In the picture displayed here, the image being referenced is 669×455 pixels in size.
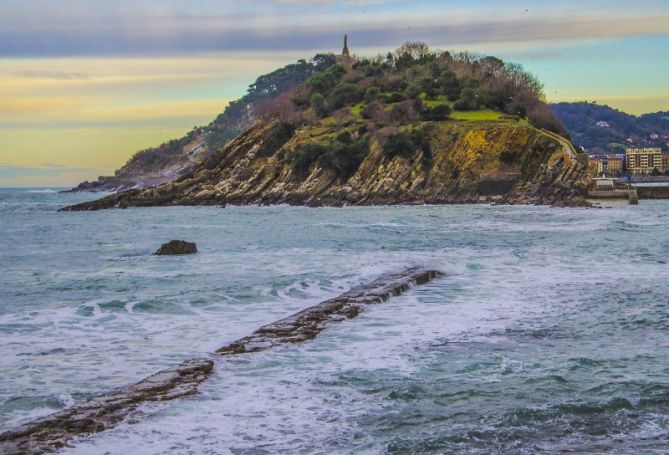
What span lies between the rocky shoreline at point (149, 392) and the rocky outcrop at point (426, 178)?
70.3 metres

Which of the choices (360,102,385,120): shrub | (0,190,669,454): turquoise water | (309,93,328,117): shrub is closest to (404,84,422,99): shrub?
(360,102,385,120): shrub

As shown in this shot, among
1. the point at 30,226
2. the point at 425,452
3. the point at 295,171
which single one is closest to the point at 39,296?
the point at 425,452

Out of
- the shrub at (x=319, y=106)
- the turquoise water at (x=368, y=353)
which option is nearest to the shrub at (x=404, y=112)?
the shrub at (x=319, y=106)

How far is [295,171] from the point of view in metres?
98.7

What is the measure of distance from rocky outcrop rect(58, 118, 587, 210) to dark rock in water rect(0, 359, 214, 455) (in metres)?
75.0

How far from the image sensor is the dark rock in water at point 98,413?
29.0 feet

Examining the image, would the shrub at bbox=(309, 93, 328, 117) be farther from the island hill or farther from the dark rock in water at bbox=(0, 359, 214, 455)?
the dark rock in water at bbox=(0, 359, 214, 455)

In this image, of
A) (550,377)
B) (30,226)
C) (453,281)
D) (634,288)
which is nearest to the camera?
(550,377)

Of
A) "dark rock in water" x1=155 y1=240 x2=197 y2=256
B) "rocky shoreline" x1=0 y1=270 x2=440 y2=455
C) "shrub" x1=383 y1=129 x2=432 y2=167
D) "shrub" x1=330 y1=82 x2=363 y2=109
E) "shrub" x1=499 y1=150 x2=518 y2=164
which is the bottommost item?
"dark rock in water" x1=155 y1=240 x2=197 y2=256

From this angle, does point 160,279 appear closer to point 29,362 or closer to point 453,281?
point 453,281

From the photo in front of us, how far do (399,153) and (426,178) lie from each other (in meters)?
4.13

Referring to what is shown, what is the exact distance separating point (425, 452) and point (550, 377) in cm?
329

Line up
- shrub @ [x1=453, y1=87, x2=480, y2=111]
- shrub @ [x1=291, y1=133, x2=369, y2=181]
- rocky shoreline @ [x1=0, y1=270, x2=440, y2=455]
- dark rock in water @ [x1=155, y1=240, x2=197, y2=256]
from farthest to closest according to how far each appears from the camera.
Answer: shrub @ [x1=453, y1=87, x2=480, y2=111]
shrub @ [x1=291, y1=133, x2=369, y2=181]
dark rock in water @ [x1=155, y1=240, x2=197, y2=256]
rocky shoreline @ [x1=0, y1=270, x2=440, y2=455]

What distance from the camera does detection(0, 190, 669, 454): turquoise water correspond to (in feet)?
30.3
